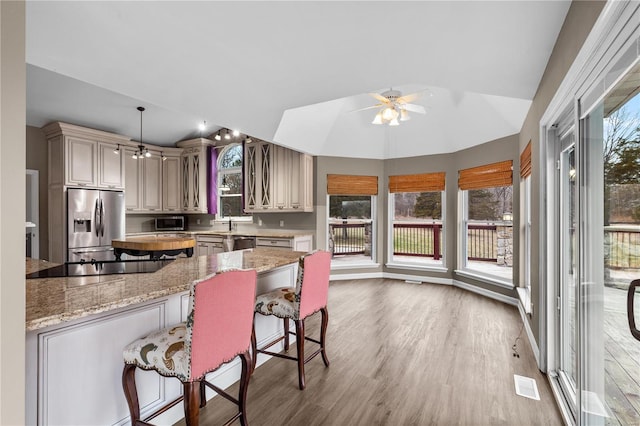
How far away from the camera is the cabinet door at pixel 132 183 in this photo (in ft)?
20.1

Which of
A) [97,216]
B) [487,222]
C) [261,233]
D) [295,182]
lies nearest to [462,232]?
[487,222]

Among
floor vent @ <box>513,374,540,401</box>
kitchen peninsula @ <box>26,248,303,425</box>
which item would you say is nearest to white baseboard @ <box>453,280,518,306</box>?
floor vent @ <box>513,374,540,401</box>

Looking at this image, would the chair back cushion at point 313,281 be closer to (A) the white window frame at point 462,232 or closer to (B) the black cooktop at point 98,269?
(B) the black cooktop at point 98,269

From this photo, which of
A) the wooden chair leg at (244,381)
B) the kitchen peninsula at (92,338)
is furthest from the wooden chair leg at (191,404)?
the kitchen peninsula at (92,338)

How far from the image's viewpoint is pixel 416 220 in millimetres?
5941

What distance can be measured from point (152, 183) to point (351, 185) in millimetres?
4220

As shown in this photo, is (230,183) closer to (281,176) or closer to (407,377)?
(281,176)

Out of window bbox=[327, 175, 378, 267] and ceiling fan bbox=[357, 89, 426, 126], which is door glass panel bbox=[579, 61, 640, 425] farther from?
window bbox=[327, 175, 378, 267]

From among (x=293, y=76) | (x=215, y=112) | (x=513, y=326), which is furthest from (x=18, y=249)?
(x=513, y=326)

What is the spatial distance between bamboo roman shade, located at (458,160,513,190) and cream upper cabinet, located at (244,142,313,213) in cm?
268

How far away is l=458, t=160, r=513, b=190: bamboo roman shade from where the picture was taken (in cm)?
437

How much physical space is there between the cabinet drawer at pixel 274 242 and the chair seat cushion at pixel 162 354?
3779mm

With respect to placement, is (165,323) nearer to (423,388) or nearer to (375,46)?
(423,388)

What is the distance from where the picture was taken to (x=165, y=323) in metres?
1.92
